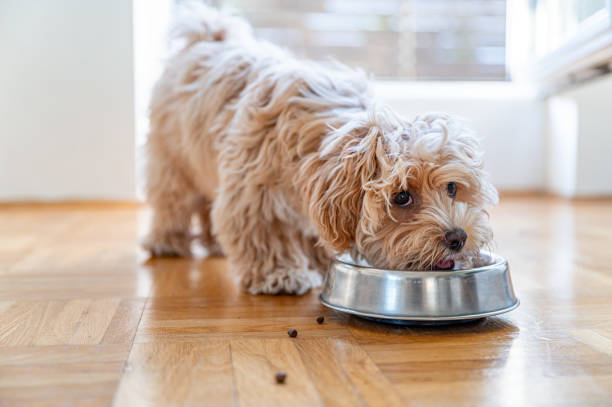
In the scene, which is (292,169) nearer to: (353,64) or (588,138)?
(353,64)

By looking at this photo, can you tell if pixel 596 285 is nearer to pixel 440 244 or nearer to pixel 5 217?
pixel 440 244

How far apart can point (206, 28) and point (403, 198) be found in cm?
137

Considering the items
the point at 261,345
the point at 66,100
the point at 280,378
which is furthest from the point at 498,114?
the point at 280,378

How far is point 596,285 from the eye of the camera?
2.05 meters

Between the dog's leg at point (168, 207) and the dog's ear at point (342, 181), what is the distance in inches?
39.9

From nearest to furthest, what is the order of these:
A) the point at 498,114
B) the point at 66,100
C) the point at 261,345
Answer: the point at 261,345 < the point at 66,100 < the point at 498,114

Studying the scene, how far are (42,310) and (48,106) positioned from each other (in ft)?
9.82

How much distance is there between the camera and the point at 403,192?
5.20 feet

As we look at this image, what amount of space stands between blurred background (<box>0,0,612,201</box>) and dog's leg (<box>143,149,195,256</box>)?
1.59 m

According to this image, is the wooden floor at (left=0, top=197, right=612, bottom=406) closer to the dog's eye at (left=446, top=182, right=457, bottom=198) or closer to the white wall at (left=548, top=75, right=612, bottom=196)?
the dog's eye at (left=446, top=182, right=457, bottom=198)

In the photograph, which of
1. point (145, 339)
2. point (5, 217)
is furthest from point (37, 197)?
point (145, 339)

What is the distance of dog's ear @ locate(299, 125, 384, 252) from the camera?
5.31 ft

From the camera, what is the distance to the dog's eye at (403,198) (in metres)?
1.58

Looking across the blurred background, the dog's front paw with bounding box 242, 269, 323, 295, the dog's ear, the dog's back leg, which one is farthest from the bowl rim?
the blurred background
